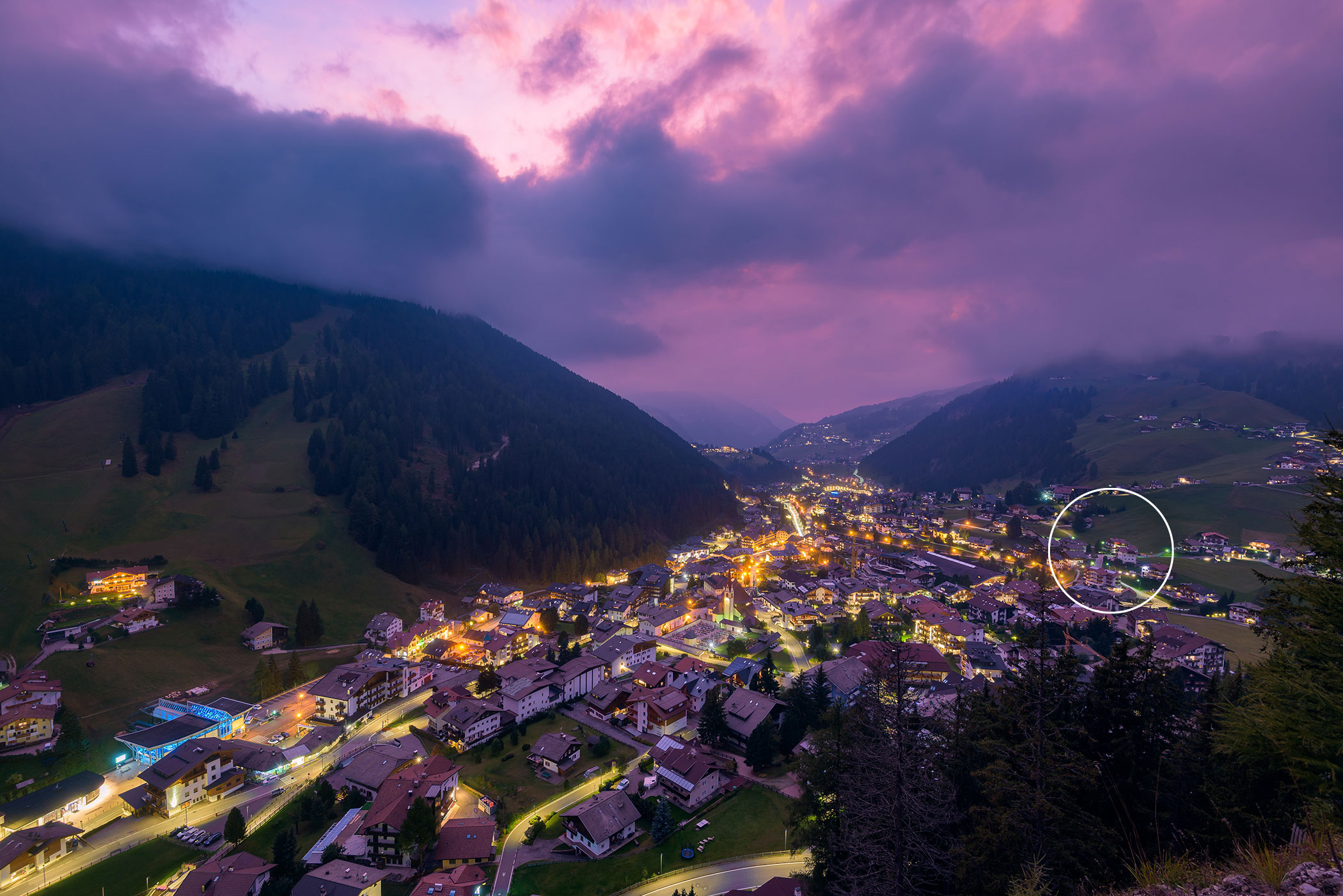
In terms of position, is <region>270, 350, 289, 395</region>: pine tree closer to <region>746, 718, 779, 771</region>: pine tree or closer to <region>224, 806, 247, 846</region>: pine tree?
<region>224, 806, 247, 846</region>: pine tree

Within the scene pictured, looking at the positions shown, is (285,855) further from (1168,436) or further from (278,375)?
(1168,436)

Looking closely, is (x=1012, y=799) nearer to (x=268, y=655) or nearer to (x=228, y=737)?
(x=228, y=737)

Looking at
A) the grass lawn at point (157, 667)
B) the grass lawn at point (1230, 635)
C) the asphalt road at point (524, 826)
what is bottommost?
the grass lawn at point (1230, 635)

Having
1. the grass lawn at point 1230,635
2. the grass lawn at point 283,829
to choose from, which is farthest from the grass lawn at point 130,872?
the grass lawn at point 1230,635

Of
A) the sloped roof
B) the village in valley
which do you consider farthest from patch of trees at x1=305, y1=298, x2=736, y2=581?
the sloped roof

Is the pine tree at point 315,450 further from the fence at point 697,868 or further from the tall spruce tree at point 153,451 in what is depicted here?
the fence at point 697,868

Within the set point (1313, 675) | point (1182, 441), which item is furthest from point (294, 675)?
point (1182, 441)
